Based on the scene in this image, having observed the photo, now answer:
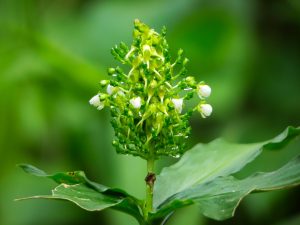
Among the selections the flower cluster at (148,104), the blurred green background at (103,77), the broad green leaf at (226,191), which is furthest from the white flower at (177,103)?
the blurred green background at (103,77)

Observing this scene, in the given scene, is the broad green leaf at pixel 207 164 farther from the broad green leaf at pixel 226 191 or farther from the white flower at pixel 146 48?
the white flower at pixel 146 48

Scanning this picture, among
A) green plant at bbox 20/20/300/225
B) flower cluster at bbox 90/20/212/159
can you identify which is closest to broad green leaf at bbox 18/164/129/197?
green plant at bbox 20/20/300/225

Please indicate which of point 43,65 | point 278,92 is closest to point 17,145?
point 43,65

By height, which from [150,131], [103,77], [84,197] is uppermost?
[103,77]

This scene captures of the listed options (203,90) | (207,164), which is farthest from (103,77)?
(203,90)

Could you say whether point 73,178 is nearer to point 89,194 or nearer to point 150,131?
point 89,194

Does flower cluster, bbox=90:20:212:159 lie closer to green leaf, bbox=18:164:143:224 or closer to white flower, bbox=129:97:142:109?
white flower, bbox=129:97:142:109

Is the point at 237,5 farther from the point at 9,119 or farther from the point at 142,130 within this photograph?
the point at 142,130
